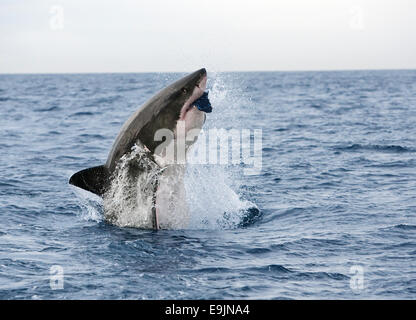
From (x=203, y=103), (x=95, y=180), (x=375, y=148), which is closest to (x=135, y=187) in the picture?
(x=95, y=180)

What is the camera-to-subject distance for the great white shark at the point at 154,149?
11.3m

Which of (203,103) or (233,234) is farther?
(233,234)

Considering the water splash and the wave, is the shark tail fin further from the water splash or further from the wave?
the wave

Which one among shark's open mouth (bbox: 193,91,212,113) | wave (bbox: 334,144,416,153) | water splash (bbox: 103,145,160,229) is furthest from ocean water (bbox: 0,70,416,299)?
shark's open mouth (bbox: 193,91,212,113)

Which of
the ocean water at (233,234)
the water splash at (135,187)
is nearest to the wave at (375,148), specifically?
the ocean water at (233,234)

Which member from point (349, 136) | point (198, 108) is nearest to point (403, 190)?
point (198, 108)

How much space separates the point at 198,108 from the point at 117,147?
5.69 feet

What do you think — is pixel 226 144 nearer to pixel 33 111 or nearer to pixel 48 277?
pixel 48 277

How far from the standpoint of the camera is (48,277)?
925 cm

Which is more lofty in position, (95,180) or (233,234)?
(95,180)

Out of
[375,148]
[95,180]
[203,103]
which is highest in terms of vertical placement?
[203,103]

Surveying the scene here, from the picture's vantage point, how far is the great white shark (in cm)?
1131

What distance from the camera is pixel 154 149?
1144cm

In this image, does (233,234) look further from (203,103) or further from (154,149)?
(203,103)
